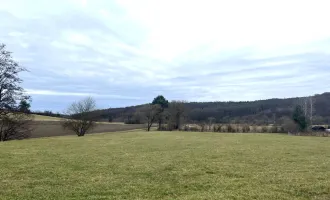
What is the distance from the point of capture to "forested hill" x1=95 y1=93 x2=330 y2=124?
9656cm

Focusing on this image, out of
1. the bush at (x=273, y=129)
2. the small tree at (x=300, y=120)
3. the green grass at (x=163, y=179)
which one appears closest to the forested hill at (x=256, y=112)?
the small tree at (x=300, y=120)

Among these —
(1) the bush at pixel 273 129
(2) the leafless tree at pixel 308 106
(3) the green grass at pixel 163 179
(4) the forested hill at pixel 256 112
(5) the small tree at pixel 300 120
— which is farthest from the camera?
(4) the forested hill at pixel 256 112

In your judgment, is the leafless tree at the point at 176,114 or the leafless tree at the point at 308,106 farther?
the leafless tree at the point at 176,114

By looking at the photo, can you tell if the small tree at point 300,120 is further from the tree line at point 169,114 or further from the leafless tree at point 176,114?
the leafless tree at point 176,114

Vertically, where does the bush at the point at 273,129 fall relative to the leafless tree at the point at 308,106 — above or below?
below

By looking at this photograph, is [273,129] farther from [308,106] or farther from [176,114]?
[176,114]

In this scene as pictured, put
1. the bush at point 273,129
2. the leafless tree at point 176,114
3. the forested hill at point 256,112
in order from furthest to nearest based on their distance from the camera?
the forested hill at point 256,112 < the leafless tree at point 176,114 < the bush at point 273,129

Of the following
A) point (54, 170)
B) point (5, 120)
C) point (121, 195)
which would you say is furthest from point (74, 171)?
point (5, 120)

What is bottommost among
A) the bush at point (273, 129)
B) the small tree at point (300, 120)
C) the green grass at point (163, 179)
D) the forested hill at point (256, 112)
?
the green grass at point (163, 179)

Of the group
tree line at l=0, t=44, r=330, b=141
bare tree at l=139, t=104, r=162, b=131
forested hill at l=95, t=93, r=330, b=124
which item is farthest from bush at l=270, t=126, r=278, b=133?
bare tree at l=139, t=104, r=162, b=131

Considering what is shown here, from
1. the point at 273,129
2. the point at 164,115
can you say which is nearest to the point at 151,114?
the point at 164,115

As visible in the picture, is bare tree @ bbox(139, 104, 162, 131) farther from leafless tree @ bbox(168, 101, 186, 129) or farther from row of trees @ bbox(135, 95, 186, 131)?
leafless tree @ bbox(168, 101, 186, 129)

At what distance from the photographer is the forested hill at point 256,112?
96.6 meters

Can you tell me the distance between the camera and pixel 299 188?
1020 cm
